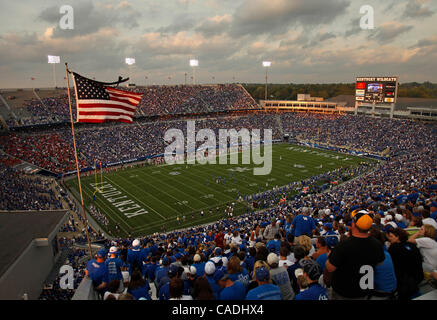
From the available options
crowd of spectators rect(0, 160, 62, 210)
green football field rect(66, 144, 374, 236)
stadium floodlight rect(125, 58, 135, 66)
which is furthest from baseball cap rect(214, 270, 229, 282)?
stadium floodlight rect(125, 58, 135, 66)

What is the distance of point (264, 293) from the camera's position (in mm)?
3617

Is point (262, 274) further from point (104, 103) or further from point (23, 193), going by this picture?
point (23, 193)

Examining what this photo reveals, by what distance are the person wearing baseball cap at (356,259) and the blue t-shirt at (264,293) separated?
756mm

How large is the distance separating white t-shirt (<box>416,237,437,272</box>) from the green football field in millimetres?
20131

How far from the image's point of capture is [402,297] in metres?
4.01

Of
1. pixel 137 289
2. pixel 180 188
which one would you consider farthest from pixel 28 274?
pixel 180 188

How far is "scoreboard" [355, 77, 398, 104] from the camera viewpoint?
4912 centimetres

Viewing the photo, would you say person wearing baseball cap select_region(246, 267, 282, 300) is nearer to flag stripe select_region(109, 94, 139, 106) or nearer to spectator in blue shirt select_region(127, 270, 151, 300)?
spectator in blue shirt select_region(127, 270, 151, 300)

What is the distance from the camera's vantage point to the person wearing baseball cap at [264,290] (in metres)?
3.58
